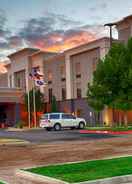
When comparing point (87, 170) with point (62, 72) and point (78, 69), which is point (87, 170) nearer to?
point (78, 69)

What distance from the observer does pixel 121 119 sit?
176 ft

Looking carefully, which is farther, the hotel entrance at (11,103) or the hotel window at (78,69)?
the hotel entrance at (11,103)

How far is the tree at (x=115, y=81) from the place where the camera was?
3975 cm

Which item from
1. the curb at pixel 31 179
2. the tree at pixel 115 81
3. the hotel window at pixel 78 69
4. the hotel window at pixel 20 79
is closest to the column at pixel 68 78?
the hotel window at pixel 78 69

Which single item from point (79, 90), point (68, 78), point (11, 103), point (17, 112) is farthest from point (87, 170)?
point (11, 103)

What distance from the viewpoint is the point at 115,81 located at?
40.3 m

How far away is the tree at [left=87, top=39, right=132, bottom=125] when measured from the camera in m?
39.8

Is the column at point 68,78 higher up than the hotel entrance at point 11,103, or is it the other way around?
the column at point 68,78

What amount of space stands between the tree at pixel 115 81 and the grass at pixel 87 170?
25.1 m

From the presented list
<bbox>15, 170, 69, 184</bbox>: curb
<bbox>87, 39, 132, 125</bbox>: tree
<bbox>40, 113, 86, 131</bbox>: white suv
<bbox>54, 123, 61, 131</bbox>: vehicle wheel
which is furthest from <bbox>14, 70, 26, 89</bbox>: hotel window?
<bbox>15, 170, 69, 184</bbox>: curb

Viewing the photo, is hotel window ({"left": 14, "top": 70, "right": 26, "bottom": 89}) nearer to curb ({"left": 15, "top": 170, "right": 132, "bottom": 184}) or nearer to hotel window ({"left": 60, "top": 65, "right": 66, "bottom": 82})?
hotel window ({"left": 60, "top": 65, "right": 66, "bottom": 82})

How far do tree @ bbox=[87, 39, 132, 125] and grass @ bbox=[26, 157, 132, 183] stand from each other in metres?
25.1

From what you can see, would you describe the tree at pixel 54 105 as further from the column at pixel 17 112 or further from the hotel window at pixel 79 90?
the column at pixel 17 112

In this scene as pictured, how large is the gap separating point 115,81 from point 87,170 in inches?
1093
